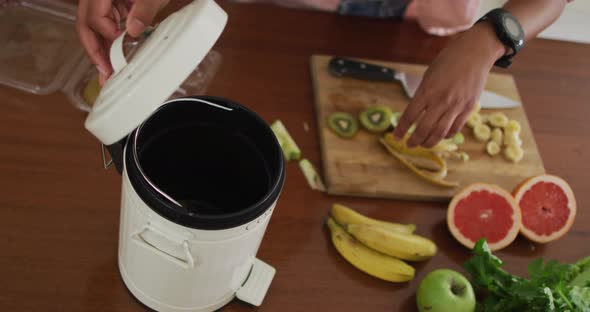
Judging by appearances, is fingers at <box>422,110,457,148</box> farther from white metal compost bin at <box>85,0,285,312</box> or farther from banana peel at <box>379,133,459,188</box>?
white metal compost bin at <box>85,0,285,312</box>

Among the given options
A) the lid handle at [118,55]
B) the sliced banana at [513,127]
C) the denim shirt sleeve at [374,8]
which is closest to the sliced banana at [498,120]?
the sliced banana at [513,127]

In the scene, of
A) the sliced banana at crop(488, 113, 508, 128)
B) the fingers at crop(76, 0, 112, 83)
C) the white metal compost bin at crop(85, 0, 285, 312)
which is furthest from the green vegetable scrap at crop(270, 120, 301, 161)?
the sliced banana at crop(488, 113, 508, 128)

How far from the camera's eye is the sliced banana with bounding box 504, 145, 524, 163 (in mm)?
1262

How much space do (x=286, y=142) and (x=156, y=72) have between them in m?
0.53

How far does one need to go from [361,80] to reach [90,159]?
612 millimetres

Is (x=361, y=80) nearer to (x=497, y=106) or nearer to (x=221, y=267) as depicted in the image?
(x=497, y=106)

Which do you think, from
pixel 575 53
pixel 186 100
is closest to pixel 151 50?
pixel 186 100

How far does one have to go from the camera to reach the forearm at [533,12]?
118cm

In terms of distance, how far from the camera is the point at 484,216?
1.12 m

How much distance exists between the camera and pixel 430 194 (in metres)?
1.15

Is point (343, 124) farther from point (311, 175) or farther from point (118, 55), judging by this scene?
point (118, 55)

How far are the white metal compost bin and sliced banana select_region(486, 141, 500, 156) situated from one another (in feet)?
1.87

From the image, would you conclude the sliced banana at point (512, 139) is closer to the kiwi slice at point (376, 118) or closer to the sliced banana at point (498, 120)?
the sliced banana at point (498, 120)

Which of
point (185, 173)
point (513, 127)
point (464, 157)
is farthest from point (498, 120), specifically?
point (185, 173)
